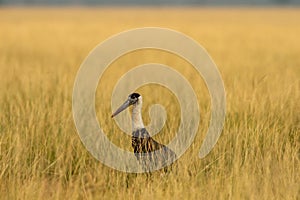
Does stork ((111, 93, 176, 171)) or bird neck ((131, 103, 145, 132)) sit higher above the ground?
bird neck ((131, 103, 145, 132))

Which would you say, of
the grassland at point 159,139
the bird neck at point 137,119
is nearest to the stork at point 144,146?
the bird neck at point 137,119

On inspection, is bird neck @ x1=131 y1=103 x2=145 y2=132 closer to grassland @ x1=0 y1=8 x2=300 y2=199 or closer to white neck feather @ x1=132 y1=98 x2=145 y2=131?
white neck feather @ x1=132 y1=98 x2=145 y2=131

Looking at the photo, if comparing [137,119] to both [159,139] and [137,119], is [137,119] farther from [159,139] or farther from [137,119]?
[159,139]

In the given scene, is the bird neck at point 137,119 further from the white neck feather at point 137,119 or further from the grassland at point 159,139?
the grassland at point 159,139

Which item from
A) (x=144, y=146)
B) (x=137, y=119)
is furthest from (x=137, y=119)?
(x=144, y=146)

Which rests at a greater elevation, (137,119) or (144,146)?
(137,119)

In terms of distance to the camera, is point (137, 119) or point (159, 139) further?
point (159, 139)

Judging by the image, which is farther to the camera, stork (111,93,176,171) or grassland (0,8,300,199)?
stork (111,93,176,171)

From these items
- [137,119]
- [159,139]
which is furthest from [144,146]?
[159,139]

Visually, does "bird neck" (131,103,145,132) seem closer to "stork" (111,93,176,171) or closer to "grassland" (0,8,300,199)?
"stork" (111,93,176,171)

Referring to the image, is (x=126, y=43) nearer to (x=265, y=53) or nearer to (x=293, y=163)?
(x=265, y=53)

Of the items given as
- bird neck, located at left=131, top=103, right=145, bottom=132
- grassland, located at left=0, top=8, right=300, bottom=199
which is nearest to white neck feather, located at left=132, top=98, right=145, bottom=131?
bird neck, located at left=131, top=103, right=145, bottom=132

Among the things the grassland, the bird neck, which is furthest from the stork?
the grassland

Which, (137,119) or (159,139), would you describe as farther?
(159,139)
